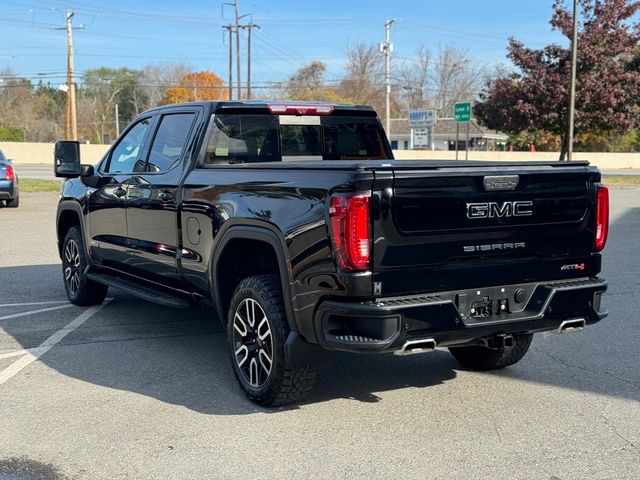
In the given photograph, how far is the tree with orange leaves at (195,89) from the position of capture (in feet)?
265

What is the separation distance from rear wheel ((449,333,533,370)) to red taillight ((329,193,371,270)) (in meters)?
1.81

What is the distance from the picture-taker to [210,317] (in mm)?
7125

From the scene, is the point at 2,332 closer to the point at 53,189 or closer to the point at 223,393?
the point at 223,393

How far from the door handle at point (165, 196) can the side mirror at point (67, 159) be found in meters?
1.55

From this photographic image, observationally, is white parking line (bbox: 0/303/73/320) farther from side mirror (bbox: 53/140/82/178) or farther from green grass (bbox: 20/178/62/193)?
green grass (bbox: 20/178/62/193)

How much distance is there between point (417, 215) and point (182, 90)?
265ft

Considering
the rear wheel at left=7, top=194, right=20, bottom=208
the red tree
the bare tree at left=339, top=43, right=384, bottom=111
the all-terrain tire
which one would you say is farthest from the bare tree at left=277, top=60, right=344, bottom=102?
the all-terrain tire

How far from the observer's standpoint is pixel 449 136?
7594 cm

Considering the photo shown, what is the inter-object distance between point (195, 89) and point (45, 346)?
7793 cm

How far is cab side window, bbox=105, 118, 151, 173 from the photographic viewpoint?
632 centimetres

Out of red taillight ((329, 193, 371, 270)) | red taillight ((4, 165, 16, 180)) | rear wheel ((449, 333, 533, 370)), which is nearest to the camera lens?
red taillight ((329, 193, 371, 270))

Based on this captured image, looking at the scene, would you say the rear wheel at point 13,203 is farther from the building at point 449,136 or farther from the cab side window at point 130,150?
the building at point 449,136

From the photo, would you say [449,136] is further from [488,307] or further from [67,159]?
[488,307]

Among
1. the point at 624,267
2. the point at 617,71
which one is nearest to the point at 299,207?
the point at 624,267
